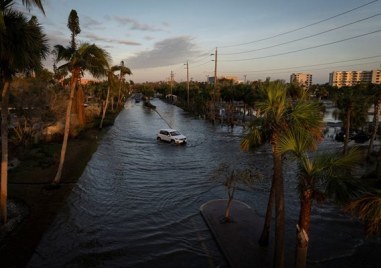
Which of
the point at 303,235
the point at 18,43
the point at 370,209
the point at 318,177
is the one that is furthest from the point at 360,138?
the point at 18,43

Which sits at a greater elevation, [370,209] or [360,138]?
[370,209]

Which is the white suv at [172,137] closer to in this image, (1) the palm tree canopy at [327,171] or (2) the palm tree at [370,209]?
(1) the palm tree canopy at [327,171]

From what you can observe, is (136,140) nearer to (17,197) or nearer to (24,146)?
(24,146)

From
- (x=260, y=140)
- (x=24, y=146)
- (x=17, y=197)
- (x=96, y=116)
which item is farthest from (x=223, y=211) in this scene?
(x=96, y=116)

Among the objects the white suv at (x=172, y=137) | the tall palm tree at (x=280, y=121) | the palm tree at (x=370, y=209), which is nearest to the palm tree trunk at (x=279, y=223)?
the tall palm tree at (x=280, y=121)

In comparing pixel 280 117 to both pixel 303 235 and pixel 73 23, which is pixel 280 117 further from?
pixel 73 23

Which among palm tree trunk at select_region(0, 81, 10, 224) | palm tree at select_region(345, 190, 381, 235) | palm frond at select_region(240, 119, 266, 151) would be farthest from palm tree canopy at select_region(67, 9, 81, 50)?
palm tree at select_region(345, 190, 381, 235)

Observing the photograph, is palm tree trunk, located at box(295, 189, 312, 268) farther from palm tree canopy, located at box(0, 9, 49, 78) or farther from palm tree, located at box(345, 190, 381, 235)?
palm tree canopy, located at box(0, 9, 49, 78)
